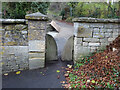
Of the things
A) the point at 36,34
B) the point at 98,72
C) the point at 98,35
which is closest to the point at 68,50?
the point at 98,35

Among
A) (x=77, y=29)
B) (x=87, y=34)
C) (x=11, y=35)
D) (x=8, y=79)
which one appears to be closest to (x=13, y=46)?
(x=11, y=35)

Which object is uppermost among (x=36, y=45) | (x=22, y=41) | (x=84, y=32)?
(x=84, y=32)

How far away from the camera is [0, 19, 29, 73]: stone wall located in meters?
3.76

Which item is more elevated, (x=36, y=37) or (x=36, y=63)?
(x=36, y=37)

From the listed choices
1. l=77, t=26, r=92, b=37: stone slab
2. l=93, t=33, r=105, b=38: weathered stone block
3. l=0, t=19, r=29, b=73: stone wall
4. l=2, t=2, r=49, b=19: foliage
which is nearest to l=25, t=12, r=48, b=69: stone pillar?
l=0, t=19, r=29, b=73: stone wall

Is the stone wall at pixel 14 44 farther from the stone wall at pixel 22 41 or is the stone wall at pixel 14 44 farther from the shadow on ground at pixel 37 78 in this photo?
the shadow on ground at pixel 37 78

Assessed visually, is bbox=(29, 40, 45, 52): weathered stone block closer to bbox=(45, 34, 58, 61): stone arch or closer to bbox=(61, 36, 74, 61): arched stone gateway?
bbox=(45, 34, 58, 61): stone arch

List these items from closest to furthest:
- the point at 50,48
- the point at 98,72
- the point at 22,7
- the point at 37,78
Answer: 1. the point at 98,72
2. the point at 37,78
3. the point at 50,48
4. the point at 22,7

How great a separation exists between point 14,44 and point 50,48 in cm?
132

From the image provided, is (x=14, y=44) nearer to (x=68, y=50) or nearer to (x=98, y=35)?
(x=68, y=50)

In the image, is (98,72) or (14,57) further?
(14,57)

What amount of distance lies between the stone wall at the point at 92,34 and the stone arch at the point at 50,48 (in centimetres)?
87

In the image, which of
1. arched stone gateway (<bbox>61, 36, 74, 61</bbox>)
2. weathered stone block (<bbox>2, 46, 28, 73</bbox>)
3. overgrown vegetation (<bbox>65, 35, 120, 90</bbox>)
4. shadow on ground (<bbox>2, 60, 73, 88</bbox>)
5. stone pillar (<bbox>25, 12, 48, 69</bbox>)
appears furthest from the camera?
arched stone gateway (<bbox>61, 36, 74, 61</bbox>)

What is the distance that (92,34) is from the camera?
416 centimetres
